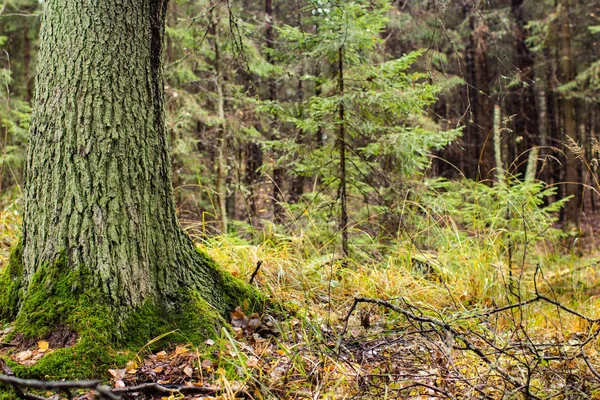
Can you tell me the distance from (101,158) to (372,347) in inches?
76.5

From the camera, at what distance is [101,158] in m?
2.47

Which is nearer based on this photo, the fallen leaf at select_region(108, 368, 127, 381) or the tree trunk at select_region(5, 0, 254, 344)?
the fallen leaf at select_region(108, 368, 127, 381)

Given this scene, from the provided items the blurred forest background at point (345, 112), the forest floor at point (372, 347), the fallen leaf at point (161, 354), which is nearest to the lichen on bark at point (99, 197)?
the fallen leaf at point (161, 354)

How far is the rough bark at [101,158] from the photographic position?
2.43m

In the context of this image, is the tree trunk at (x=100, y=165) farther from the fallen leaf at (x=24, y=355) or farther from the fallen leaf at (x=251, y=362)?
the fallen leaf at (x=251, y=362)

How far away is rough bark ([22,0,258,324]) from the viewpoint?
2.43 metres

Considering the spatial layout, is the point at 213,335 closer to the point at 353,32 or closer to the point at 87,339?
the point at 87,339

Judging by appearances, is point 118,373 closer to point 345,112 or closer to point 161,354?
point 161,354

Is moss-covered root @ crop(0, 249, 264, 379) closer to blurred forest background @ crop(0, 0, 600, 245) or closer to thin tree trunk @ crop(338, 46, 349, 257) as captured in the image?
blurred forest background @ crop(0, 0, 600, 245)

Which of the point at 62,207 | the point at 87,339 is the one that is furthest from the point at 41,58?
the point at 87,339

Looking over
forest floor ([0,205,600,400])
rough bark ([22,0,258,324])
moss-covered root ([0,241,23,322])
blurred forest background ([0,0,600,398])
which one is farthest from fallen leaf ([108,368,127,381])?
moss-covered root ([0,241,23,322])

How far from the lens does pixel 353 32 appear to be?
4531mm

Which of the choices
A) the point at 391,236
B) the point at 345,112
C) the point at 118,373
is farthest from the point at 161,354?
the point at 345,112

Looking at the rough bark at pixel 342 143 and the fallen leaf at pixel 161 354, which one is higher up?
the rough bark at pixel 342 143
